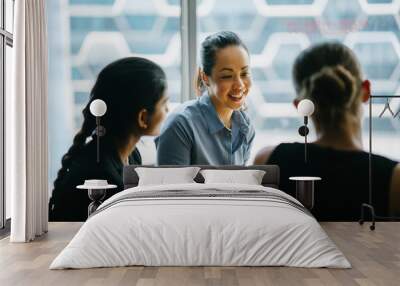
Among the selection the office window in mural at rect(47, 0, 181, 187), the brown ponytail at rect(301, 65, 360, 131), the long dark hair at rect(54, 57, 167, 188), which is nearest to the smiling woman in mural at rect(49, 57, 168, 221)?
the long dark hair at rect(54, 57, 167, 188)

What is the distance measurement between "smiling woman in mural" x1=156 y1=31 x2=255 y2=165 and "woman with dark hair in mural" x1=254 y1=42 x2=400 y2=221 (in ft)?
1.28

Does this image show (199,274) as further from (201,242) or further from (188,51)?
(188,51)

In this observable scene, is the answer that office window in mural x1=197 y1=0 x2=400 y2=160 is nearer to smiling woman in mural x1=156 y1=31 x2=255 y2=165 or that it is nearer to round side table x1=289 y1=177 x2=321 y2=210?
smiling woman in mural x1=156 y1=31 x2=255 y2=165

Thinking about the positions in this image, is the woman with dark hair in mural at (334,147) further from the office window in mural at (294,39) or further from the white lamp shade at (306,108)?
the white lamp shade at (306,108)

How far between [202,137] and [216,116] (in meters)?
0.31

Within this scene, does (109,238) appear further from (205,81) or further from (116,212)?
(205,81)

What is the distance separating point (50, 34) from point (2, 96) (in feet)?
4.25

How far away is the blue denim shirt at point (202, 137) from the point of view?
7332 millimetres

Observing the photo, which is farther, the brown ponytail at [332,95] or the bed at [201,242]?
the brown ponytail at [332,95]

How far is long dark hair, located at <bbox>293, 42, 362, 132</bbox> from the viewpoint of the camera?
7406 millimetres

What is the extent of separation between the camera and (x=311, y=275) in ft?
14.0

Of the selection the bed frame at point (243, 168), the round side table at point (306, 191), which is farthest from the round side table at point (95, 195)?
the round side table at point (306, 191)

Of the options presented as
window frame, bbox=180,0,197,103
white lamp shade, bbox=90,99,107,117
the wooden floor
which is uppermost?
window frame, bbox=180,0,197,103

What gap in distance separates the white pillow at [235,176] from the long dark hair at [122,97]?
118 centimetres
